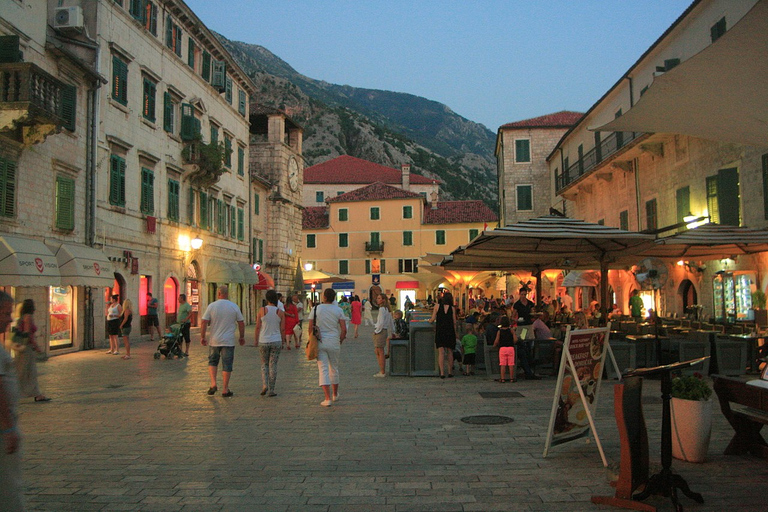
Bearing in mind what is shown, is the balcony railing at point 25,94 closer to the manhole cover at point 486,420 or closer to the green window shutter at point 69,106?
the green window shutter at point 69,106

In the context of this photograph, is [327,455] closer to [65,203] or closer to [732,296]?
[65,203]

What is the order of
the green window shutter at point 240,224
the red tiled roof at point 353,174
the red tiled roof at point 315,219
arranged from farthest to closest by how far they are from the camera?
the red tiled roof at point 353,174, the red tiled roof at point 315,219, the green window shutter at point 240,224

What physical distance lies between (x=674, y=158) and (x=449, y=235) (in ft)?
141

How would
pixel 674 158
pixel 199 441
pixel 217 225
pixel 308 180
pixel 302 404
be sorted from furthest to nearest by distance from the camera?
pixel 308 180, pixel 217 225, pixel 674 158, pixel 302 404, pixel 199 441

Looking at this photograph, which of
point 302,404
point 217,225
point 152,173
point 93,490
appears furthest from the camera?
point 217,225

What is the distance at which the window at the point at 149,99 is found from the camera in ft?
77.8

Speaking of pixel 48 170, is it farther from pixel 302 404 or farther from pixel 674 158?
pixel 674 158

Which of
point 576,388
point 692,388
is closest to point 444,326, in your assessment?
point 576,388


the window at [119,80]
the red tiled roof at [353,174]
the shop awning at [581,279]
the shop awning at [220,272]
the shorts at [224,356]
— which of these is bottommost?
the shorts at [224,356]

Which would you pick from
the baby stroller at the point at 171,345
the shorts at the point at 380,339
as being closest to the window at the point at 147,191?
the baby stroller at the point at 171,345

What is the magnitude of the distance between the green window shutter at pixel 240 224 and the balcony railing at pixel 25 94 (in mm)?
18439

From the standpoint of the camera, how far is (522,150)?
151ft

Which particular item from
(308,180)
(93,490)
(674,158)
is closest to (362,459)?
(93,490)

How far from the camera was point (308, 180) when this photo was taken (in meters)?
84.3
